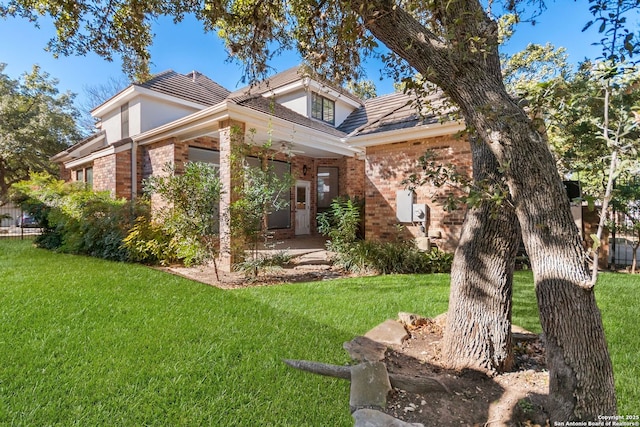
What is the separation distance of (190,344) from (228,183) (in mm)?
4380

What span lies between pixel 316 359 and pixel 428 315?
6.42ft

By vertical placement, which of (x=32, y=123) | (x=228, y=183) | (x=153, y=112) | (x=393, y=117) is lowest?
(x=228, y=183)

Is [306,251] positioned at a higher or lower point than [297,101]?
lower

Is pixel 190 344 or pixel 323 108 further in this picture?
pixel 323 108

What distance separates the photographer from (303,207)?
533 inches

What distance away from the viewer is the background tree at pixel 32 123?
17266 millimetres

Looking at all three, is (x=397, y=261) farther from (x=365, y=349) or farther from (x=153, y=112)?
(x=153, y=112)

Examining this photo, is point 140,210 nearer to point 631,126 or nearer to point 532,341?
point 532,341

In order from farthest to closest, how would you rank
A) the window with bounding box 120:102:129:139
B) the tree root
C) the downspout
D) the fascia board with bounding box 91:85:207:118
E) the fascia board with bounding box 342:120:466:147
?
the window with bounding box 120:102:129:139 → the fascia board with bounding box 91:85:207:118 → the downspout → the fascia board with bounding box 342:120:466:147 → the tree root

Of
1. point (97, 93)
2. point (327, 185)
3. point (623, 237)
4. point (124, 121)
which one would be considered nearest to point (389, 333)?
point (623, 237)

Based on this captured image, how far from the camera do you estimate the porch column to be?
21.8 feet

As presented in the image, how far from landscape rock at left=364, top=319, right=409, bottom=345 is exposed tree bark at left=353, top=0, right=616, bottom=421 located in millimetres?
1607

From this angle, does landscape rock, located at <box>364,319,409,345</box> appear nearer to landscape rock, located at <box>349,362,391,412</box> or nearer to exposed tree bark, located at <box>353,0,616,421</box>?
landscape rock, located at <box>349,362,391,412</box>

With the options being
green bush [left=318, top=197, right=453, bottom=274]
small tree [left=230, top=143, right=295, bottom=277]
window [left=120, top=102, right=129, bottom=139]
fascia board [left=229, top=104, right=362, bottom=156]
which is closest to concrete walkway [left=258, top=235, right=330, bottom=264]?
small tree [left=230, top=143, right=295, bottom=277]
